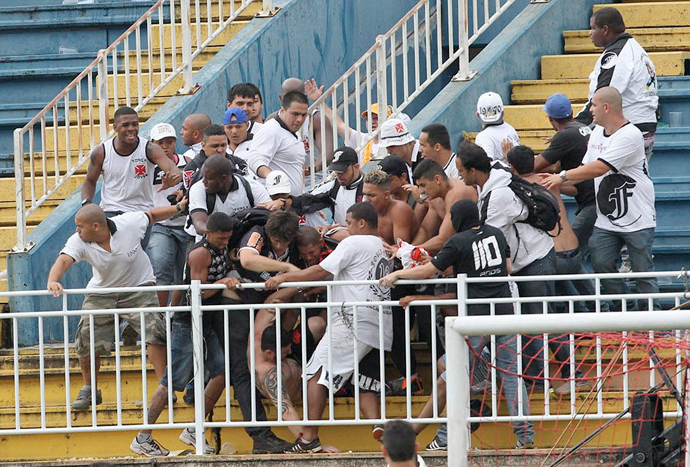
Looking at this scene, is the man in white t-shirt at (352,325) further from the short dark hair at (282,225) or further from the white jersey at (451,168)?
the white jersey at (451,168)

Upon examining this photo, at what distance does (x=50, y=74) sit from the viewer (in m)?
15.0

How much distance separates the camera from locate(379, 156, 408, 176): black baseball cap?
10.7 m

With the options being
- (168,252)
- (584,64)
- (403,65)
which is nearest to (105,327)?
(168,252)

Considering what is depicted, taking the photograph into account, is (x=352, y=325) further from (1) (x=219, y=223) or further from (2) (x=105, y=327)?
(2) (x=105, y=327)

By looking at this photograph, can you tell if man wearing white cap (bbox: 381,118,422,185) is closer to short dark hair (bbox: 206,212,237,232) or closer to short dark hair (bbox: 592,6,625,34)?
short dark hair (bbox: 206,212,237,232)

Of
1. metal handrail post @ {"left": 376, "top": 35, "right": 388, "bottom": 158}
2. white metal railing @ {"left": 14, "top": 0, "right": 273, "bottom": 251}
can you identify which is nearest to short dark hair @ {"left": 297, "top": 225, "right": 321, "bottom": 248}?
metal handrail post @ {"left": 376, "top": 35, "right": 388, "bottom": 158}

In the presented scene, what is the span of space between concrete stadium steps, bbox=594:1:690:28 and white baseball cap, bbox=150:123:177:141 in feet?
17.7

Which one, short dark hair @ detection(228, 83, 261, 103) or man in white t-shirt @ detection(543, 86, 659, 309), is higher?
short dark hair @ detection(228, 83, 261, 103)

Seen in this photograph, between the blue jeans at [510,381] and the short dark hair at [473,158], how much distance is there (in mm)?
1220

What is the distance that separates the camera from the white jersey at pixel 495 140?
11.4 meters

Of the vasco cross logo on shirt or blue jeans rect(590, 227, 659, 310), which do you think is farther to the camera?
the vasco cross logo on shirt

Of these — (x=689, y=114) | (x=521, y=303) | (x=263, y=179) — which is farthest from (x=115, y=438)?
(x=689, y=114)

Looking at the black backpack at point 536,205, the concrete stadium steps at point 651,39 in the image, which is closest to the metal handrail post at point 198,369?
the black backpack at point 536,205

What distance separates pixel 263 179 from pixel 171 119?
75.2 inches
